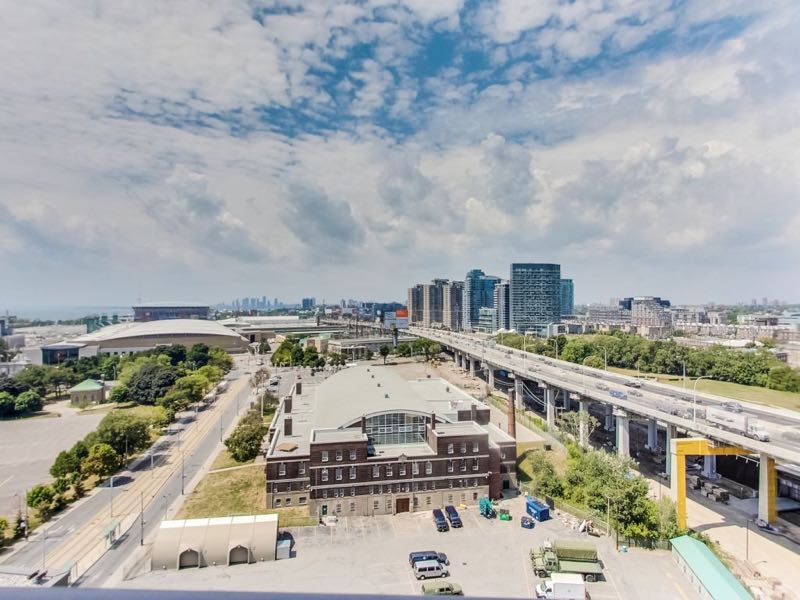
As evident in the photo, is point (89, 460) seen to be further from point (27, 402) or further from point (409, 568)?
point (27, 402)

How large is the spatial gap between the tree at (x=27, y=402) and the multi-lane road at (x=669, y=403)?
43.1 meters

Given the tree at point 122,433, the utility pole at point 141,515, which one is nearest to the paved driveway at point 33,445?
the tree at point 122,433

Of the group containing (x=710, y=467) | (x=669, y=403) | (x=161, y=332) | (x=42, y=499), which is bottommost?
(x=710, y=467)

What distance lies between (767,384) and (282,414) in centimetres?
4734

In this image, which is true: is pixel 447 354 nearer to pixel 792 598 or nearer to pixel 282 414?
pixel 282 414

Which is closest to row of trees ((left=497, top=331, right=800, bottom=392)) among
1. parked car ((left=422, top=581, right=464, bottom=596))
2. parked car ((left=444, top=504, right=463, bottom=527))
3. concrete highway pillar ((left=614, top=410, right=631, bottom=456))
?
concrete highway pillar ((left=614, top=410, right=631, bottom=456))

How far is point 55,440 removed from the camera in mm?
33781

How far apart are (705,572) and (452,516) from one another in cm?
944

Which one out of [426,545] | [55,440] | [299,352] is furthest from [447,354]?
[426,545]

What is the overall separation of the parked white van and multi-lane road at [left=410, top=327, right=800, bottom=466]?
13815mm

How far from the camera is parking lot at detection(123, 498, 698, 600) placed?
52.3 ft

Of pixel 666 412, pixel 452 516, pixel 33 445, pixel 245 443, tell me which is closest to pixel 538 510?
pixel 452 516

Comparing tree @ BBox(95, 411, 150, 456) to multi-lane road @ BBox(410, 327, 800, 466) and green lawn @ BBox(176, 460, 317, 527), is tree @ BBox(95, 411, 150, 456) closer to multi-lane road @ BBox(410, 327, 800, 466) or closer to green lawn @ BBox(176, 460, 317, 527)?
A: green lawn @ BBox(176, 460, 317, 527)

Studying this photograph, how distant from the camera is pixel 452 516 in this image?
68.5 feet
